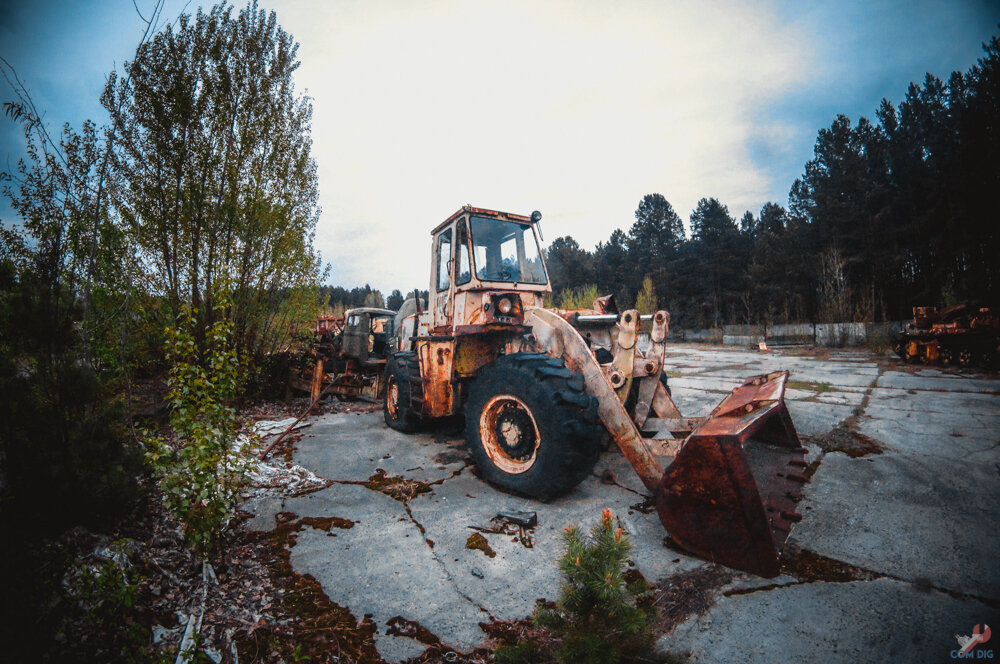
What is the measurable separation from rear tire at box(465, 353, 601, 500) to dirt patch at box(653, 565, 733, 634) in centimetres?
98

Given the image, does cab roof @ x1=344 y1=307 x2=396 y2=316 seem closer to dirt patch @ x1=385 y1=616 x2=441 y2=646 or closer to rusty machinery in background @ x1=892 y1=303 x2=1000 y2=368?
dirt patch @ x1=385 y1=616 x2=441 y2=646

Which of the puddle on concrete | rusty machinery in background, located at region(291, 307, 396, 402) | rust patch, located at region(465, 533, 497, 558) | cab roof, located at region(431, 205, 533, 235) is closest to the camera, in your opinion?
the puddle on concrete

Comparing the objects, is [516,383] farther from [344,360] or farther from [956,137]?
[956,137]

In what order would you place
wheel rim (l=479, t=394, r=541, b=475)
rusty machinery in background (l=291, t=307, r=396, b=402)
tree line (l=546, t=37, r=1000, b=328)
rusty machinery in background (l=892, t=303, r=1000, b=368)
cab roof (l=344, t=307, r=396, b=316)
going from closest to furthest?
wheel rim (l=479, t=394, r=541, b=475)
rusty machinery in background (l=291, t=307, r=396, b=402)
rusty machinery in background (l=892, t=303, r=1000, b=368)
cab roof (l=344, t=307, r=396, b=316)
tree line (l=546, t=37, r=1000, b=328)

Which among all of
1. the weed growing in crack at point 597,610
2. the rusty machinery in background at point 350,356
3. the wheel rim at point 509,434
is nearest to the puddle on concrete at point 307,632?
the weed growing in crack at point 597,610

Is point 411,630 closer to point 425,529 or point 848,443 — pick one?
point 425,529

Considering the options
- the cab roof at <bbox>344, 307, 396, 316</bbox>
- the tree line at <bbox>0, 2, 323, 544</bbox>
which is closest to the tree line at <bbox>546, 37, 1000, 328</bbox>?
the cab roof at <bbox>344, 307, 396, 316</bbox>

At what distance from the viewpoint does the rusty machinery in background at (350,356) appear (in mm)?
8000

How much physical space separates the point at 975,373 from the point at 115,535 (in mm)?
13235

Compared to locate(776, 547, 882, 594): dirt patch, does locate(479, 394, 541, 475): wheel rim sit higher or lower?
higher

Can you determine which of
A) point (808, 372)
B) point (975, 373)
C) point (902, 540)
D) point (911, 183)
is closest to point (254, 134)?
point (902, 540)

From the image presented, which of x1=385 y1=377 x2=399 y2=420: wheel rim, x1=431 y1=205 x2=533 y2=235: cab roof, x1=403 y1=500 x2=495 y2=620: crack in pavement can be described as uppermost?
x1=431 y1=205 x2=533 y2=235: cab roof

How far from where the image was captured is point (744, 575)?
84.1 inches

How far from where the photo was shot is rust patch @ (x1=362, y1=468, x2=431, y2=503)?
3.47 m
